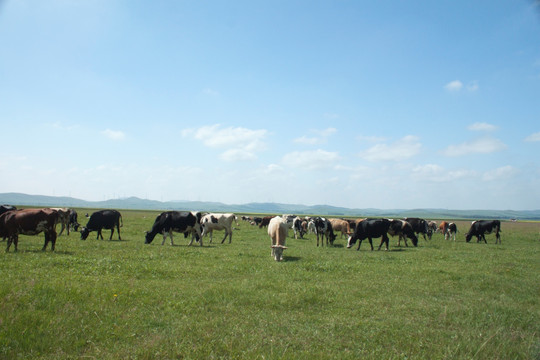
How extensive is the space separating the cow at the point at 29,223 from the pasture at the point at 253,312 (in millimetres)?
2298

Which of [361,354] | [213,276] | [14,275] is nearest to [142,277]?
[213,276]

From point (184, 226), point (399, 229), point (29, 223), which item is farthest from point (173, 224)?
point (399, 229)

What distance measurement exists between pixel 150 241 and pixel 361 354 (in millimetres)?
19548

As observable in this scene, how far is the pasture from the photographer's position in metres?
6.60

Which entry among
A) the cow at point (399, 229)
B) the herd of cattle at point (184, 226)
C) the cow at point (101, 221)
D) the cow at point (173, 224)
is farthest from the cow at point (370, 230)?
the cow at point (101, 221)

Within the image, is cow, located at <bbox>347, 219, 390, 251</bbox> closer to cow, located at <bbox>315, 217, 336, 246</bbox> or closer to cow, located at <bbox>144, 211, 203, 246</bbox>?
cow, located at <bbox>315, 217, 336, 246</bbox>

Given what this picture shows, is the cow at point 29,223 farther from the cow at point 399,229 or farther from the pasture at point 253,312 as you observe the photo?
the cow at point 399,229

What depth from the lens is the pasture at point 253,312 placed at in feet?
21.7

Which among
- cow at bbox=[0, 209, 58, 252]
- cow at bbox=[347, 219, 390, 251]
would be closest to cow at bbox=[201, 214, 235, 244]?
cow at bbox=[347, 219, 390, 251]

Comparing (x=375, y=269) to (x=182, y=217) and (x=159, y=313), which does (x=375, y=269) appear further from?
(x=182, y=217)

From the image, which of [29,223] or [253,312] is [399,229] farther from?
[29,223]

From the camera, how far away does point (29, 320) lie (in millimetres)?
7398

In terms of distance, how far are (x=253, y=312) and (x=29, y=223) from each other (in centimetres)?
1340

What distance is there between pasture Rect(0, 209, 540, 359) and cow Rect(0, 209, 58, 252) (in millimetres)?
2298
